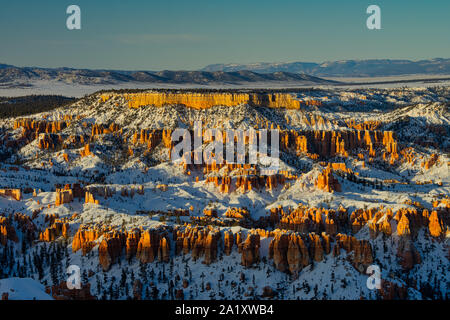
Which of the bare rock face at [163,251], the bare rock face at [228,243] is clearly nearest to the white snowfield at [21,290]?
the bare rock face at [163,251]

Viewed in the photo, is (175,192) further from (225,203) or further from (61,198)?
(61,198)

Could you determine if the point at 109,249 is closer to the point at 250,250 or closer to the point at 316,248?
the point at 250,250

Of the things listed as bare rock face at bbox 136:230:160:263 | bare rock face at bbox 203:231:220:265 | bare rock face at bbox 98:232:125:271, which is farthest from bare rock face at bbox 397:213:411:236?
bare rock face at bbox 98:232:125:271

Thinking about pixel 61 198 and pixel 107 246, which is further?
pixel 61 198

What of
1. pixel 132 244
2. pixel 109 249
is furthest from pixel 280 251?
pixel 109 249

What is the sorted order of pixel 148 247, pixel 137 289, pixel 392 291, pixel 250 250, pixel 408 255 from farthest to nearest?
pixel 148 247, pixel 408 255, pixel 250 250, pixel 137 289, pixel 392 291

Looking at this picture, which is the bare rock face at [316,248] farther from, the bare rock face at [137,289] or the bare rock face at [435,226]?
the bare rock face at [137,289]

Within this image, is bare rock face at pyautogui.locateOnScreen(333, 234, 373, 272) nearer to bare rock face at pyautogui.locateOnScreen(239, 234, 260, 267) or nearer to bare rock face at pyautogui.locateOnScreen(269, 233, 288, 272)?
bare rock face at pyautogui.locateOnScreen(269, 233, 288, 272)
